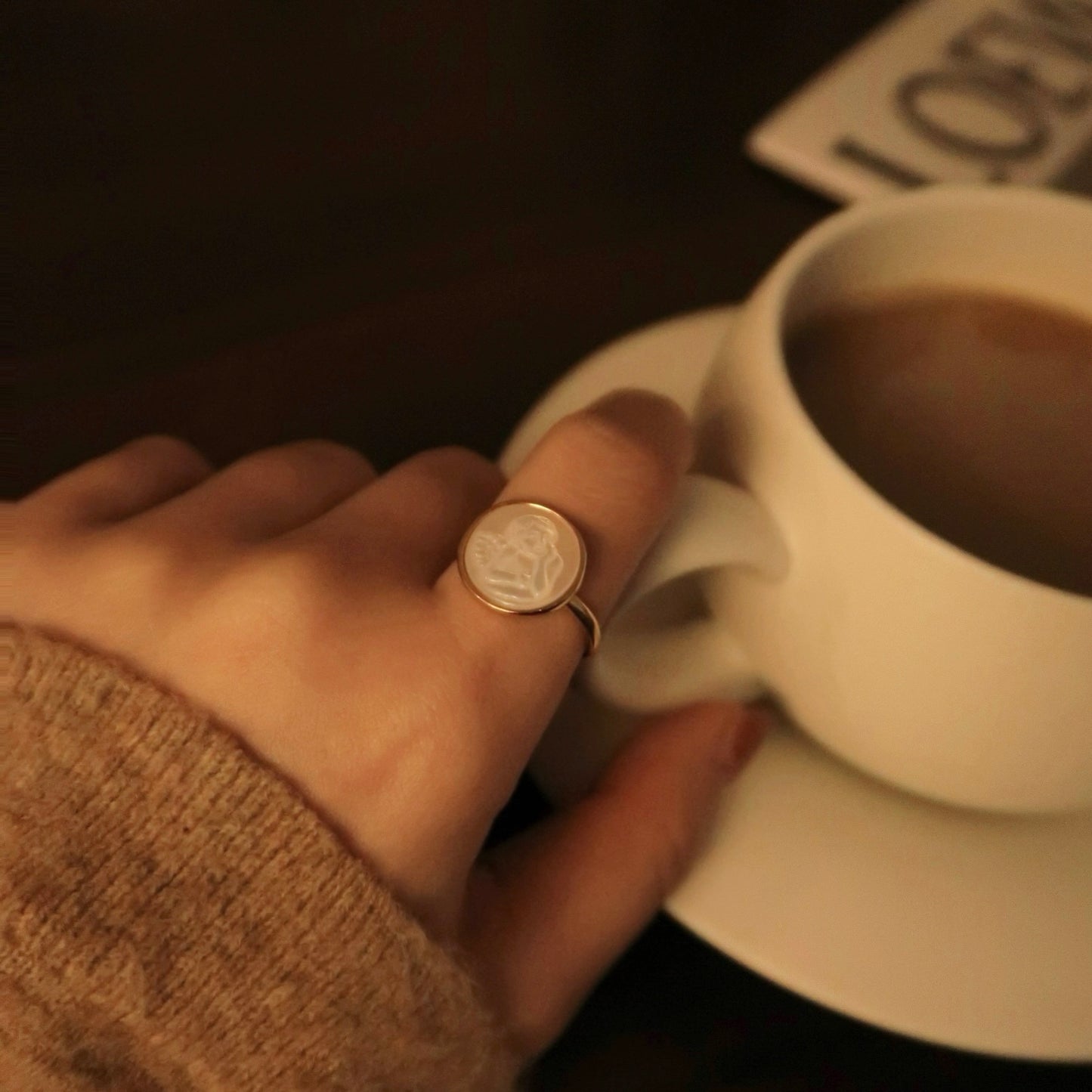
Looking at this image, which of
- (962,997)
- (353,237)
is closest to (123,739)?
(962,997)

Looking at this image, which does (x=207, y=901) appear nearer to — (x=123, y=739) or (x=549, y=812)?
(x=123, y=739)

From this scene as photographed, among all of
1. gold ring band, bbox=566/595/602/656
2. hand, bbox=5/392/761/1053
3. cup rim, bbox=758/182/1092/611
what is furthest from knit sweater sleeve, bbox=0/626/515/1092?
cup rim, bbox=758/182/1092/611

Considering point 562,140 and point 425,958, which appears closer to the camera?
point 425,958

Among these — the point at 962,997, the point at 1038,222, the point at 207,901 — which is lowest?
the point at 962,997

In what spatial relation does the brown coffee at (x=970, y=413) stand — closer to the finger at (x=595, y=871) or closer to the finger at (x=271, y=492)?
the finger at (x=595, y=871)

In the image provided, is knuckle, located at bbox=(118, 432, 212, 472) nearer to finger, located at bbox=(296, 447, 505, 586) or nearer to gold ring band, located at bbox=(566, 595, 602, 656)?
finger, located at bbox=(296, 447, 505, 586)

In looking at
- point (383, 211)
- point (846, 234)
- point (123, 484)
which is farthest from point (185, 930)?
point (383, 211)
